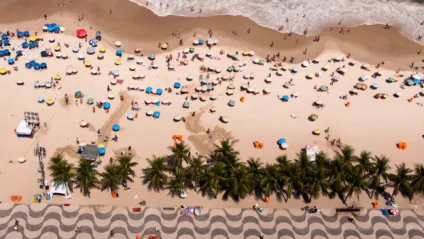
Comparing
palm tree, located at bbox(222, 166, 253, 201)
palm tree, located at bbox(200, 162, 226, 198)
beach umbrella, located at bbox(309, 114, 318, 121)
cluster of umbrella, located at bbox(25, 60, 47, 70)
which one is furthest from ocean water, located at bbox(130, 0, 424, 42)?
palm tree, located at bbox(200, 162, 226, 198)

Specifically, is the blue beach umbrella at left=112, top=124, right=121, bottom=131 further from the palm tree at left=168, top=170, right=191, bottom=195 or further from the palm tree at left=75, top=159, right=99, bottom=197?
the palm tree at left=168, top=170, right=191, bottom=195

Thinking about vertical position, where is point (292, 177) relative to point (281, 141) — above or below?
below

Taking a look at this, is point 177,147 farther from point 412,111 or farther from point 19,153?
point 412,111

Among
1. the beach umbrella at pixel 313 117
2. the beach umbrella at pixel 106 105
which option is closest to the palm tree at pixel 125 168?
the beach umbrella at pixel 106 105

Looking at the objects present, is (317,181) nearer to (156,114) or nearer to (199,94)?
(199,94)

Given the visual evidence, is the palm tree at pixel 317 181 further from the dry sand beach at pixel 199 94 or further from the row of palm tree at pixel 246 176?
the dry sand beach at pixel 199 94

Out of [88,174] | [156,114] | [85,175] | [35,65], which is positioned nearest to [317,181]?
[156,114]

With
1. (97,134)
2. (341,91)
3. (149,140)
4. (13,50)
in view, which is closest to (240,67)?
(341,91)
